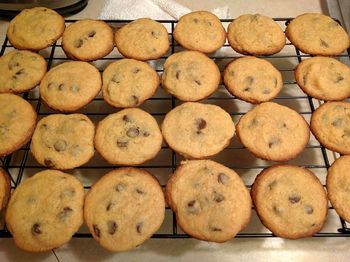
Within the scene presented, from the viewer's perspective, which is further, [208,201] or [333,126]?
[333,126]

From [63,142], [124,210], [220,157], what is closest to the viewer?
→ [124,210]

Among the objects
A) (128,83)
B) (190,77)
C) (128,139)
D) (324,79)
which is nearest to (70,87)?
(128,83)

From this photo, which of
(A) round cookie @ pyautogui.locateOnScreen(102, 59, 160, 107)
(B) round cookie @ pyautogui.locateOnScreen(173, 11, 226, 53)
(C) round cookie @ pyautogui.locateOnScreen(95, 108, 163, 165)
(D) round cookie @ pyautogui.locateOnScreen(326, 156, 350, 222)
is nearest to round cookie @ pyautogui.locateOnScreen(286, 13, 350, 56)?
(B) round cookie @ pyautogui.locateOnScreen(173, 11, 226, 53)

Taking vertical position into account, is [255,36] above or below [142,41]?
above

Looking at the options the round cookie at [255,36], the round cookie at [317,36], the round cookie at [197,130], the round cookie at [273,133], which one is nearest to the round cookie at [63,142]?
the round cookie at [197,130]

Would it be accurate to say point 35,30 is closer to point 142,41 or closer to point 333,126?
point 142,41

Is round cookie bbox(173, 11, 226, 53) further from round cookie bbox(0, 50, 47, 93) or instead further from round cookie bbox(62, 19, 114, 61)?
round cookie bbox(0, 50, 47, 93)
